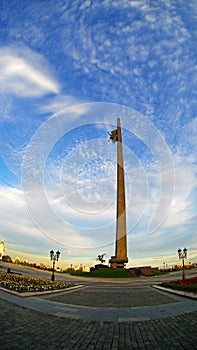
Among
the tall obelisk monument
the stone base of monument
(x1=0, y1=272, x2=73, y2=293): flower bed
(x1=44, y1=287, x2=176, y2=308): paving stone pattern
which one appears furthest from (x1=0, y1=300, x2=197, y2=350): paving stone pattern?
the stone base of monument

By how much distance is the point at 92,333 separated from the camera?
624 centimetres

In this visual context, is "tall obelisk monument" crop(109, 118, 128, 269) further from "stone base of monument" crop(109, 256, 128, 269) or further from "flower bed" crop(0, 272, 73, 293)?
"flower bed" crop(0, 272, 73, 293)

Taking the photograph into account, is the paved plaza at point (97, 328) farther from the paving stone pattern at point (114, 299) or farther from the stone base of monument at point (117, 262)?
the stone base of monument at point (117, 262)

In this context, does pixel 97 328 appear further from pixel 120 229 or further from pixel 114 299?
pixel 120 229

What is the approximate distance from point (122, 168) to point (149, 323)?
128 feet

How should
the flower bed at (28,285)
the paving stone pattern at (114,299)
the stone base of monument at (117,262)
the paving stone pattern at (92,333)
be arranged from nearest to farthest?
the paving stone pattern at (92,333), the paving stone pattern at (114,299), the flower bed at (28,285), the stone base of monument at (117,262)

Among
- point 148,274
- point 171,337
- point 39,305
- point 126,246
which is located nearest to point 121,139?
point 126,246

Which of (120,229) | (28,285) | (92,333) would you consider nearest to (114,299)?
(28,285)

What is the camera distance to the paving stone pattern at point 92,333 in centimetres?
520

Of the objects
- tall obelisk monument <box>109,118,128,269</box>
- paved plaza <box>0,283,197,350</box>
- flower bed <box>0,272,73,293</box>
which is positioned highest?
tall obelisk monument <box>109,118,128,269</box>

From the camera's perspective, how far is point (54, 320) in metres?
7.56

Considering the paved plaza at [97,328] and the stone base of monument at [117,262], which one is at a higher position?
the stone base of monument at [117,262]

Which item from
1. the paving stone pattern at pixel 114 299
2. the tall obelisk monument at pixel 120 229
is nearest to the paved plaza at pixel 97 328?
the paving stone pattern at pixel 114 299

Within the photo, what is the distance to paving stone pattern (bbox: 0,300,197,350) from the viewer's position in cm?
520
